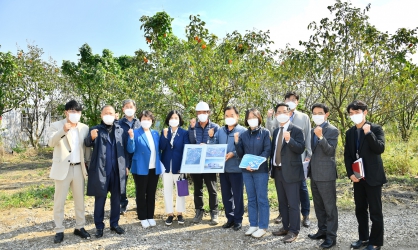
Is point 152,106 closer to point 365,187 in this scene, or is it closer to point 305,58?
point 305,58

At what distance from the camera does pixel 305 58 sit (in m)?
8.85

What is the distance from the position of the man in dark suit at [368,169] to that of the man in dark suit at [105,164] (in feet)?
11.1

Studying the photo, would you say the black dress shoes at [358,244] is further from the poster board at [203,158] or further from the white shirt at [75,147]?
the white shirt at [75,147]

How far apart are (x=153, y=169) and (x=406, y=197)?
230 inches

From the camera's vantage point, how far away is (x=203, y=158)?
5402mm

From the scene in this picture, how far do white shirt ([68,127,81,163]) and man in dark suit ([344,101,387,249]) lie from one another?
3928 millimetres

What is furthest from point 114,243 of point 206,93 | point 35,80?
point 35,80

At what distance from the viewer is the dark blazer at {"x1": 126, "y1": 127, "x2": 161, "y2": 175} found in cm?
530

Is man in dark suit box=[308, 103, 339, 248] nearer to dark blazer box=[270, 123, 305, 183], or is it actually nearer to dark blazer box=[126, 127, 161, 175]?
dark blazer box=[270, 123, 305, 183]

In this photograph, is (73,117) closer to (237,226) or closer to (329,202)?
(237,226)

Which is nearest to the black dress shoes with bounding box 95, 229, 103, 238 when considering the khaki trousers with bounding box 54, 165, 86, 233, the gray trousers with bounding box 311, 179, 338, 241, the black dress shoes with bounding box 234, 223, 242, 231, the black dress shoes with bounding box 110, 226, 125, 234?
the black dress shoes with bounding box 110, 226, 125, 234

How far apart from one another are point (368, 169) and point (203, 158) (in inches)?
96.1

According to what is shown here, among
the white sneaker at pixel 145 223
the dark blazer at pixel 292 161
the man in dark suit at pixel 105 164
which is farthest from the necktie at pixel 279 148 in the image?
the white sneaker at pixel 145 223

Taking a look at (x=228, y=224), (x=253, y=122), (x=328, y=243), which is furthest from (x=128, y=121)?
(x=328, y=243)
